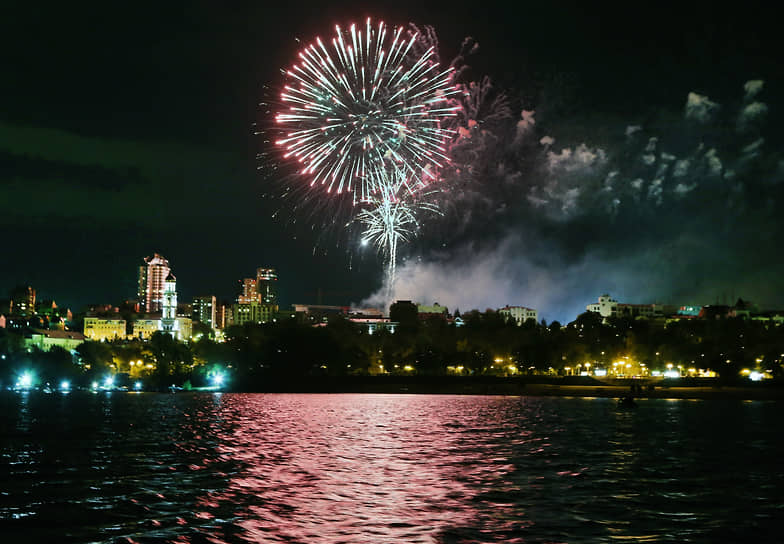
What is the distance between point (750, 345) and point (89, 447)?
409ft

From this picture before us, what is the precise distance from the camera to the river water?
27.6 meters

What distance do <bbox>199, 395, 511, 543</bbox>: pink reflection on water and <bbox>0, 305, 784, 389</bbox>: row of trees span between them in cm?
9190

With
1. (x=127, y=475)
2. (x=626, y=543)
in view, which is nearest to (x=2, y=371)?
(x=127, y=475)

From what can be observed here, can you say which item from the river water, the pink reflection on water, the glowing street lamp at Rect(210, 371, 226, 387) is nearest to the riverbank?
the glowing street lamp at Rect(210, 371, 226, 387)

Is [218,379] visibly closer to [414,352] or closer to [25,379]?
[414,352]

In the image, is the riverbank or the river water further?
the riverbank

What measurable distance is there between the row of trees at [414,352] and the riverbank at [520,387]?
21.7 feet

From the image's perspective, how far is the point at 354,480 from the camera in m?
38.0

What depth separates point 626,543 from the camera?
→ 25.6m

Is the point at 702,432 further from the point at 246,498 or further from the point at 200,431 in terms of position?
the point at 246,498

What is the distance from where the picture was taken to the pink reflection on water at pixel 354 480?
27.8m

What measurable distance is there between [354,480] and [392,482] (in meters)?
1.83

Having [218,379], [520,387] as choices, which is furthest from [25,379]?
[520,387]

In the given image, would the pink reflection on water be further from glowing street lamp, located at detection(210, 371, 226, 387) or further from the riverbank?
Answer: glowing street lamp, located at detection(210, 371, 226, 387)
